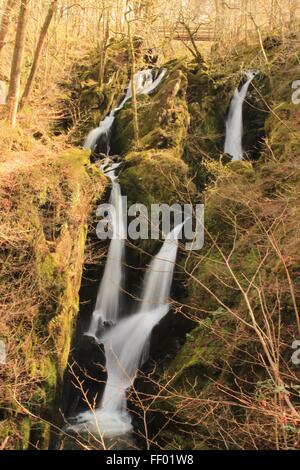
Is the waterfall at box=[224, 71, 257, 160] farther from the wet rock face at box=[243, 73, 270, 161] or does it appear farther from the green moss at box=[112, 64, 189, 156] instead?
the green moss at box=[112, 64, 189, 156]

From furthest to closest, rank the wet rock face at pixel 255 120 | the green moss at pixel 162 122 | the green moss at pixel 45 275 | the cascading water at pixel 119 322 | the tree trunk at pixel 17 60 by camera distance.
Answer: the wet rock face at pixel 255 120 < the green moss at pixel 162 122 < the tree trunk at pixel 17 60 < the cascading water at pixel 119 322 < the green moss at pixel 45 275

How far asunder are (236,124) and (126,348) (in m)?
9.34

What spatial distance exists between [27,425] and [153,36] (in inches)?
541

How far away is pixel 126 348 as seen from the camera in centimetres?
968

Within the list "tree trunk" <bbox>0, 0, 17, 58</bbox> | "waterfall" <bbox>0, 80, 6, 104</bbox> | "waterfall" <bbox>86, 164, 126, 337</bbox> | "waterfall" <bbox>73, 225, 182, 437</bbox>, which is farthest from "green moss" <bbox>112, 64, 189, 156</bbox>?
"tree trunk" <bbox>0, 0, 17, 58</bbox>

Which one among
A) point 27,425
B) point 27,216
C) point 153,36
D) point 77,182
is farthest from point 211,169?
point 27,425

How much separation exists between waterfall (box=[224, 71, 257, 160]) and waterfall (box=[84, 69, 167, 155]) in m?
3.70

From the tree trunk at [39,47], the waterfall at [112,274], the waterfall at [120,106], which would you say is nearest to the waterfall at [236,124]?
the waterfall at [120,106]

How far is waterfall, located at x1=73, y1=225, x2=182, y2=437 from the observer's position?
335 inches

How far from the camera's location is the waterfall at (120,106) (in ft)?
53.1

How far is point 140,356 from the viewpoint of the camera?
935 centimetres

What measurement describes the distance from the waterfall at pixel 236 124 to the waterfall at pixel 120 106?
12.1ft

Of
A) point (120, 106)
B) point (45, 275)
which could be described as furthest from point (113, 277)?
point (120, 106)

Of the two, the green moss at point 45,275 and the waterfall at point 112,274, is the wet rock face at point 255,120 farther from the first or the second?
the green moss at point 45,275
